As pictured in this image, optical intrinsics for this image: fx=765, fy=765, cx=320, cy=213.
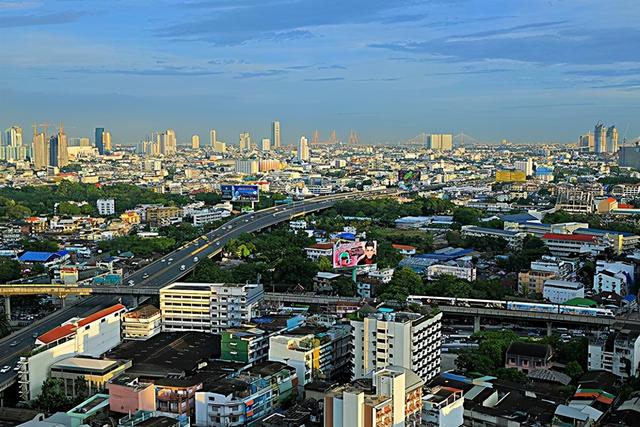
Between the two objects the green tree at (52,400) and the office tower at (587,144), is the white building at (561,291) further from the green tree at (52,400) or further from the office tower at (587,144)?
the office tower at (587,144)

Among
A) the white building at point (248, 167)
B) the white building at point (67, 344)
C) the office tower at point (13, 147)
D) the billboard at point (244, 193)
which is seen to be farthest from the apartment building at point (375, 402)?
the office tower at point (13, 147)

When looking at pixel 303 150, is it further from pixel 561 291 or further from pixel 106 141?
pixel 561 291

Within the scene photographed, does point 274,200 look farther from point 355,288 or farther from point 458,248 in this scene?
point 355,288

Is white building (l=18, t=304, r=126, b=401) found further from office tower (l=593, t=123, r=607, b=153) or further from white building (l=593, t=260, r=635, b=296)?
office tower (l=593, t=123, r=607, b=153)

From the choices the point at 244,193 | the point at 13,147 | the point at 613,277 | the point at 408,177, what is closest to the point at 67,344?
the point at 613,277

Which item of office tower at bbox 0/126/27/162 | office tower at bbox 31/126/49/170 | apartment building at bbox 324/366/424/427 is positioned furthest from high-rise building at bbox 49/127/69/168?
apartment building at bbox 324/366/424/427

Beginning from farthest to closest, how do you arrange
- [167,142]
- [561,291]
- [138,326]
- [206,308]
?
[167,142] → [561,291] → [206,308] → [138,326]
